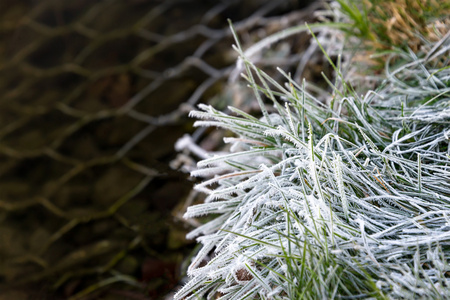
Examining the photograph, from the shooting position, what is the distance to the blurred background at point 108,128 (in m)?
0.68

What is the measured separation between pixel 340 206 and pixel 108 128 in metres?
0.77

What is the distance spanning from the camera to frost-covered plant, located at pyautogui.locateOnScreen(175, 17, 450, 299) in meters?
0.31

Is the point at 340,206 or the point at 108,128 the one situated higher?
the point at 108,128

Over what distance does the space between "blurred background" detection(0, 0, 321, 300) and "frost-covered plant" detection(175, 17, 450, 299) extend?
17 centimetres

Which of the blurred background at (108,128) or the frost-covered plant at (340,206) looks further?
the blurred background at (108,128)

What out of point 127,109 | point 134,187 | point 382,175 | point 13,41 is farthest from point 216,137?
point 13,41

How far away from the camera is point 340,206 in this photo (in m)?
0.36

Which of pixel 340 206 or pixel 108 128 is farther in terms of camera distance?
pixel 108 128

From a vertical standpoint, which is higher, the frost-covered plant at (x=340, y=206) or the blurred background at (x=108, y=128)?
the blurred background at (x=108, y=128)

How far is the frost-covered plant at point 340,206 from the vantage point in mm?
307

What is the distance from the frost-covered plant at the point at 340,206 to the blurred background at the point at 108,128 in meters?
0.17

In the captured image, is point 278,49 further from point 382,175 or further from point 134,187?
point 382,175

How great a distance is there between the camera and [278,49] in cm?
85

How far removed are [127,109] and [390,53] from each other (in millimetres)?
676
